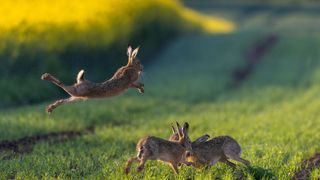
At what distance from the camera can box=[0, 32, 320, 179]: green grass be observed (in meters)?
9.98

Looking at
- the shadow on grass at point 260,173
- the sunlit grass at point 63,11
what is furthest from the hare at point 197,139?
the sunlit grass at point 63,11

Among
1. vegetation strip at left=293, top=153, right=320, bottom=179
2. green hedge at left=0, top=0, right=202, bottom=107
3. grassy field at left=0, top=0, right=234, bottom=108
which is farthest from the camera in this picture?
grassy field at left=0, top=0, right=234, bottom=108

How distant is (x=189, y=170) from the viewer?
973 cm

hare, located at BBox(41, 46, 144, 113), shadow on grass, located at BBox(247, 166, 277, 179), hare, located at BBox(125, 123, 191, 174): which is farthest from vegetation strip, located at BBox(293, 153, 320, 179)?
hare, located at BBox(41, 46, 144, 113)

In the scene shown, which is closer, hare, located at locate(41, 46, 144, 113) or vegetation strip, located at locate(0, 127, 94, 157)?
hare, located at locate(41, 46, 144, 113)

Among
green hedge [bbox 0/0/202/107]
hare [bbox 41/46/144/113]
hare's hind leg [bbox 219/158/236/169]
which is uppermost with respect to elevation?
green hedge [bbox 0/0/202/107]

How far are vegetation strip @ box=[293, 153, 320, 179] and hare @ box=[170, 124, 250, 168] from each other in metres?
0.98

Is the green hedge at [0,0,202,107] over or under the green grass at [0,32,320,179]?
over

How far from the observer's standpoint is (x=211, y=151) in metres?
9.69

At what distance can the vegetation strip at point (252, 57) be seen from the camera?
28.6 metres

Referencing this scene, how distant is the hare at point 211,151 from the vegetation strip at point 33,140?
155 inches

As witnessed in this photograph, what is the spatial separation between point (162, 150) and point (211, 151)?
123 cm

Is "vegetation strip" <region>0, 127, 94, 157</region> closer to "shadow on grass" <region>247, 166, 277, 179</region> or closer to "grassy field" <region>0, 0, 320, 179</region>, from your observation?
"grassy field" <region>0, 0, 320, 179</region>

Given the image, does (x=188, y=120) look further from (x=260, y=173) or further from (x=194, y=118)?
(x=260, y=173)
